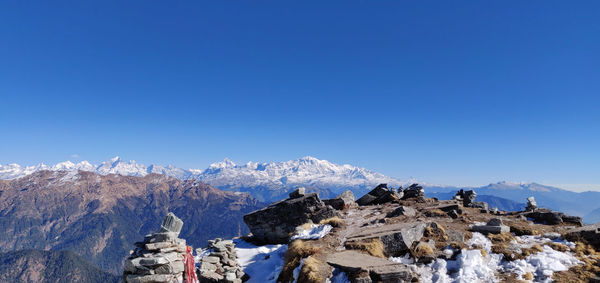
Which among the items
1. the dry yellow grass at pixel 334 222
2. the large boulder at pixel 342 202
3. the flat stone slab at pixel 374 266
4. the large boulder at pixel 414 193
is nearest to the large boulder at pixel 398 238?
the flat stone slab at pixel 374 266

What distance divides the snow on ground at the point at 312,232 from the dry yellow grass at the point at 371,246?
15.5 feet

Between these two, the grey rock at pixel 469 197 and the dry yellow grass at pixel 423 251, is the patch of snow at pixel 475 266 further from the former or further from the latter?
the grey rock at pixel 469 197

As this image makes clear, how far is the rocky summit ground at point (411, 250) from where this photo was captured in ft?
54.0

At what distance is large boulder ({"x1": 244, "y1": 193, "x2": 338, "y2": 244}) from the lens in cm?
3123

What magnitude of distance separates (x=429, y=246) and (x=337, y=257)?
22.0ft

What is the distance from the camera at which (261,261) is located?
25750 millimetres

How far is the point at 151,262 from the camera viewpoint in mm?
16375

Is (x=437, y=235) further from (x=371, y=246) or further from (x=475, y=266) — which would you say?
(x=371, y=246)

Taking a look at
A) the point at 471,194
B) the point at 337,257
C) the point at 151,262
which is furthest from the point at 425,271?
the point at 471,194

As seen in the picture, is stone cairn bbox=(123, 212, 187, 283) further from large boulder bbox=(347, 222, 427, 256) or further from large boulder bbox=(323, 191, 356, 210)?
large boulder bbox=(323, 191, 356, 210)

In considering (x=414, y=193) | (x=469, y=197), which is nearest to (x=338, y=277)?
(x=414, y=193)

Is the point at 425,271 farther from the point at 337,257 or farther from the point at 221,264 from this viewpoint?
the point at 221,264

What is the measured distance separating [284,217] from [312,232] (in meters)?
5.78

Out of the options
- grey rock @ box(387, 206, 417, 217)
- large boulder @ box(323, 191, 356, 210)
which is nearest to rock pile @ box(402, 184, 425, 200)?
large boulder @ box(323, 191, 356, 210)
